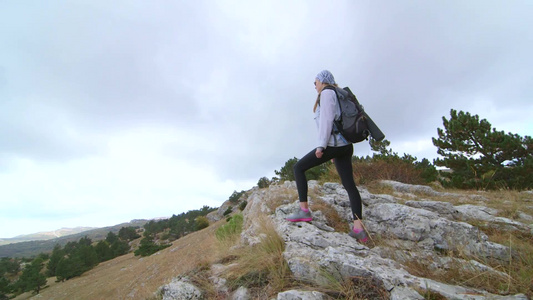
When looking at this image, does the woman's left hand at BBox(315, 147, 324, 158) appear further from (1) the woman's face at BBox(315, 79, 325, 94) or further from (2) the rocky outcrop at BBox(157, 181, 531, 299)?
(2) the rocky outcrop at BBox(157, 181, 531, 299)

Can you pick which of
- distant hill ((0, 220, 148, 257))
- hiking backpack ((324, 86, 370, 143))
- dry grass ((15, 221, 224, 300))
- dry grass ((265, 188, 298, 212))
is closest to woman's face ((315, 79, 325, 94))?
hiking backpack ((324, 86, 370, 143))

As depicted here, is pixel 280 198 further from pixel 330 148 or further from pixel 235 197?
pixel 235 197

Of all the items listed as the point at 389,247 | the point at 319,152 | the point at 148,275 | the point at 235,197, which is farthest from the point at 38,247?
the point at 389,247

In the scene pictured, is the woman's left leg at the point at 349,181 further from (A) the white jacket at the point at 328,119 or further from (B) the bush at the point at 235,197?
(B) the bush at the point at 235,197

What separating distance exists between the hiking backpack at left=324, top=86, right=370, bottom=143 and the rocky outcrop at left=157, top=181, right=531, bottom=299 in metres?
1.27

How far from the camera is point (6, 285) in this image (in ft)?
78.3

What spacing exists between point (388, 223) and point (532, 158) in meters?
11.9

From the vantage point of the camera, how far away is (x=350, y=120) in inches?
119

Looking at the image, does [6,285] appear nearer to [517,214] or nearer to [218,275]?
[218,275]

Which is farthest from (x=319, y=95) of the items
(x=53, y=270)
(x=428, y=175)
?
(x=53, y=270)

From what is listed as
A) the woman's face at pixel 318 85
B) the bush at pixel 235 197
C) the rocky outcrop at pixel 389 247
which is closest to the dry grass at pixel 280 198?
the rocky outcrop at pixel 389 247

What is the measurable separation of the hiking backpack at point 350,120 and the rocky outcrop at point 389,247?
1274 millimetres

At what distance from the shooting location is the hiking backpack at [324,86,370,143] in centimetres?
300

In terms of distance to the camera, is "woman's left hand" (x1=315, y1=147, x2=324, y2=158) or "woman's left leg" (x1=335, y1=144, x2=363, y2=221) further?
"woman's left leg" (x1=335, y1=144, x2=363, y2=221)
